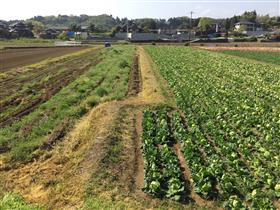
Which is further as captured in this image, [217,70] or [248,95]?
[217,70]

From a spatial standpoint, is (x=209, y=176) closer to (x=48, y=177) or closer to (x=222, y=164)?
(x=222, y=164)

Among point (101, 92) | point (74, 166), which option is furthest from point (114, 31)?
point (74, 166)

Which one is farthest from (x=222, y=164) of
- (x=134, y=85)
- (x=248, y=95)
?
(x=134, y=85)

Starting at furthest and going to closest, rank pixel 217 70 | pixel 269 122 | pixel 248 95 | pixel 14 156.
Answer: pixel 217 70, pixel 248 95, pixel 269 122, pixel 14 156

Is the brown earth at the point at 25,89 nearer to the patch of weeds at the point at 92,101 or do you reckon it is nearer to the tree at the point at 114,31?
the patch of weeds at the point at 92,101

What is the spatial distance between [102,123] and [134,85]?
39.3 ft

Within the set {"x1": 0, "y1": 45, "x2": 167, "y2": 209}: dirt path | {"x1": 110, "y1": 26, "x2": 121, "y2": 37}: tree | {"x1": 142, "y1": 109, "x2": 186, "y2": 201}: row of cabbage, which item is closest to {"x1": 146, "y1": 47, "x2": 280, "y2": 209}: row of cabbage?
{"x1": 142, "y1": 109, "x2": 186, "y2": 201}: row of cabbage

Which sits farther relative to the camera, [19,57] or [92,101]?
[19,57]

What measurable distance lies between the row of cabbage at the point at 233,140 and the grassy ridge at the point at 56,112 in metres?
4.22

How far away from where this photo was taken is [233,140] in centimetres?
1373

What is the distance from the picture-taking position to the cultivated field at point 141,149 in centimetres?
996

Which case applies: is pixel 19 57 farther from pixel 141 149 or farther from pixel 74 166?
pixel 74 166

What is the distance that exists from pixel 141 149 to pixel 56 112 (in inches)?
260

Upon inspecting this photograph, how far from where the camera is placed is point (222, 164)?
11.5 metres
